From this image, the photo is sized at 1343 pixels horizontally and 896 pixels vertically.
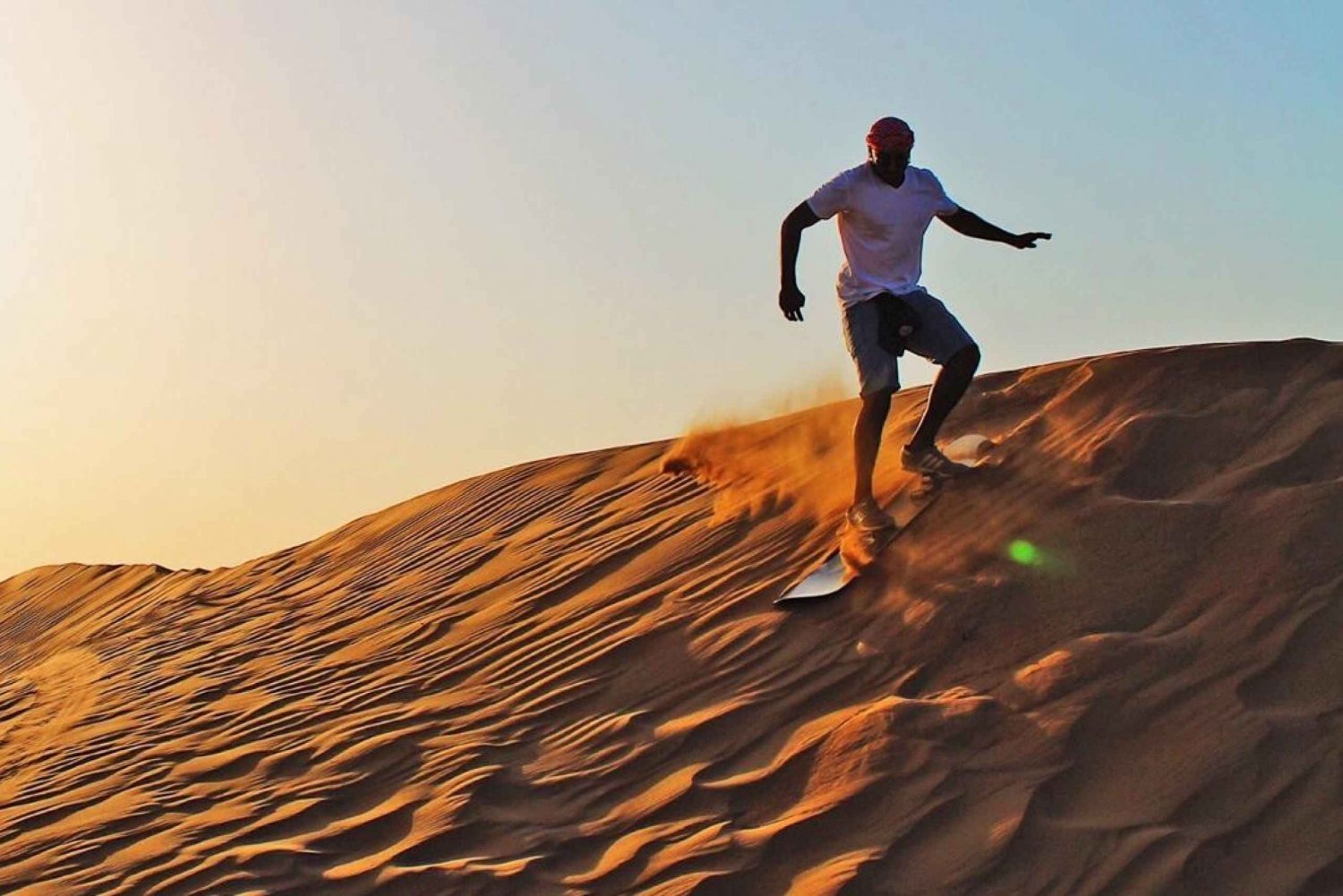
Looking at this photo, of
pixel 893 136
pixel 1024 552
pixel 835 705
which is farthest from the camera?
pixel 893 136

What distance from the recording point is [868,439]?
585 cm

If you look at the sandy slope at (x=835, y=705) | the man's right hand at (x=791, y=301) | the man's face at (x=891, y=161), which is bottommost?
the sandy slope at (x=835, y=705)

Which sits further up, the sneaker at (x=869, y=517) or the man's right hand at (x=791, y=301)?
the man's right hand at (x=791, y=301)

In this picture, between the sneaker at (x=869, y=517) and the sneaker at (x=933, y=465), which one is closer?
the sneaker at (x=869, y=517)

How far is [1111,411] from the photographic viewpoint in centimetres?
601

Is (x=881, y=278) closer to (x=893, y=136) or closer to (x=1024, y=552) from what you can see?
(x=893, y=136)

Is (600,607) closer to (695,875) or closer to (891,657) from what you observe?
(891,657)

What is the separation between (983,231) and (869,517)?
1.30 m

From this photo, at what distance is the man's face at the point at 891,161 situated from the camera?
5633 millimetres

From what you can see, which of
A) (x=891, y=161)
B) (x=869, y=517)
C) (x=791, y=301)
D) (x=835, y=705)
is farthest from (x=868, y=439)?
(x=835, y=705)

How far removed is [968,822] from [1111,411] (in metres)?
2.59

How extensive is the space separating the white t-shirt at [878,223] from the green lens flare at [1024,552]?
3.63 ft

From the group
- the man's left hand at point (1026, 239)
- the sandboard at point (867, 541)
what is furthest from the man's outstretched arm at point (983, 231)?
the sandboard at point (867, 541)

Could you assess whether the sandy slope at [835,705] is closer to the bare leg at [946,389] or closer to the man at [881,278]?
the bare leg at [946,389]
